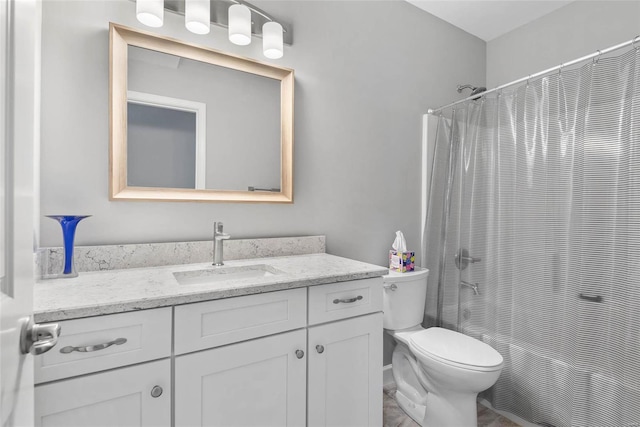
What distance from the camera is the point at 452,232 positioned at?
2148 millimetres

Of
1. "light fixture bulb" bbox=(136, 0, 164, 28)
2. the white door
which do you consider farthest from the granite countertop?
"light fixture bulb" bbox=(136, 0, 164, 28)

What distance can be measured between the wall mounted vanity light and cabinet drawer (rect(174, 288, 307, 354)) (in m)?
1.19

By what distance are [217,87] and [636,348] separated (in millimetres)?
2195

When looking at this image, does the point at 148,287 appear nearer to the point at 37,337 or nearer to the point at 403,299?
the point at 37,337

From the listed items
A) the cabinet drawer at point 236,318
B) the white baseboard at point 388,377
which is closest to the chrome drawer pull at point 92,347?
the cabinet drawer at point 236,318

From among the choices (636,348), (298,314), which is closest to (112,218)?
(298,314)

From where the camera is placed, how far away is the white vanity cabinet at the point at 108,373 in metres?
0.84

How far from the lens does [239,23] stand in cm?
153

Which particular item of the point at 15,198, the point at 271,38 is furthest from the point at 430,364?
the point at 271,38

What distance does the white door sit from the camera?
0.44m

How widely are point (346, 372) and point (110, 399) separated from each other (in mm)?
818

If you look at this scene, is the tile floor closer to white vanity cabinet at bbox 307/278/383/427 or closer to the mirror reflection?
white vanity cabinet at bbox 307/278/383/427

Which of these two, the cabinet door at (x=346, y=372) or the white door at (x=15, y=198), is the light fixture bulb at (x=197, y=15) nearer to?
the white door at (x=15, y=198)

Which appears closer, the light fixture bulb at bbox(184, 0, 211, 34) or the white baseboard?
the light fixture bulb at bbox(184, 0, 211, 34)
